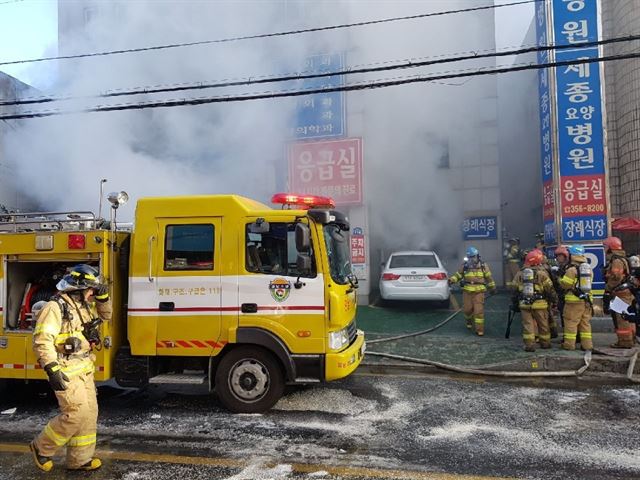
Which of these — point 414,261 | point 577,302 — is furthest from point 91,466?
point 414,261

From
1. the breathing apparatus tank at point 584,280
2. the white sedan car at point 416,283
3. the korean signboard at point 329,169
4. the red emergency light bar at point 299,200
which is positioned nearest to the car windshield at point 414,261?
the white sedan car at point 416,283

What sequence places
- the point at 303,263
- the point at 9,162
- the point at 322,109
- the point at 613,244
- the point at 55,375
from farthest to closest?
the point at 322,109 < the point at 9,162 < the point at 613,244 < the point at 303,263 < the point at 55,375

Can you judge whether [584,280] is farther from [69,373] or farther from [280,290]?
[69,373]

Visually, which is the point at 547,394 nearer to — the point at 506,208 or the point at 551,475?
the point at 551,475

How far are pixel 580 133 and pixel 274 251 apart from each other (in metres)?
6.59

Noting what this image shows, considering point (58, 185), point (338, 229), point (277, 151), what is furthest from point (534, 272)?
point (58, 185)

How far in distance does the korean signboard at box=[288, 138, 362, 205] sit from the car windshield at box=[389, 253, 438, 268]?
7.19 ft

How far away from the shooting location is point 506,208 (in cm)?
1819

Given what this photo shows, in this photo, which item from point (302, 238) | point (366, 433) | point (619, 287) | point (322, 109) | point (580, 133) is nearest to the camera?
point (366, 433)

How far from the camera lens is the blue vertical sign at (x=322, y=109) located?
11750 mm

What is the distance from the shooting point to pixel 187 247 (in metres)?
4.50

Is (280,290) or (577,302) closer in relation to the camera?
(280,290)

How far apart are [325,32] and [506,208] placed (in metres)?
10.4

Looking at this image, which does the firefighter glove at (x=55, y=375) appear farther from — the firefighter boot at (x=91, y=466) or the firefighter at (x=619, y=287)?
the firefighter at (x=619, y=287)
